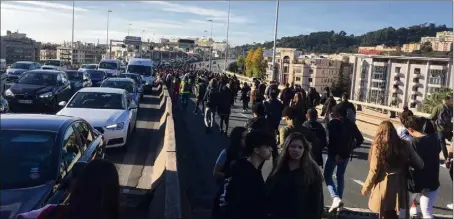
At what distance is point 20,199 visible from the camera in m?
4.51

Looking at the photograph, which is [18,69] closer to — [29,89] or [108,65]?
[108,65]

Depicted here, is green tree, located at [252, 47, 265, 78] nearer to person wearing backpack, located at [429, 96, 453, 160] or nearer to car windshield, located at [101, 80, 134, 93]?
car windshield, located at [101, 80, 134, 93]

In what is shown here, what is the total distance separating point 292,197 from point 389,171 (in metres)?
1.99

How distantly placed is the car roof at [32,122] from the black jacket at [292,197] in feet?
9.90

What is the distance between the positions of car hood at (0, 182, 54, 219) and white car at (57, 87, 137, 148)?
5578mm

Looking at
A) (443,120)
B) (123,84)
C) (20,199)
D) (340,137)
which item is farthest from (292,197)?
(123,84)

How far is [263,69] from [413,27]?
68.8 m

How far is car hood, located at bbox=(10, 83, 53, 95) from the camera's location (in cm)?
1627

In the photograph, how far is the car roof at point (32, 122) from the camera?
5.47 meters

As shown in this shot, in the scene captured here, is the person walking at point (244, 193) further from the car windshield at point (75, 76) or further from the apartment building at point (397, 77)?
the apartment building at point (397, 77)

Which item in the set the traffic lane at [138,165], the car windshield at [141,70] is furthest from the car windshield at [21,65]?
the traffic lane at [138,165]

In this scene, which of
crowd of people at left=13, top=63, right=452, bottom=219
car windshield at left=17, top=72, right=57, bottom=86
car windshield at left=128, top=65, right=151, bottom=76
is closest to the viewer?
crowd of people at left=13, top=63, right=452, bottom=219

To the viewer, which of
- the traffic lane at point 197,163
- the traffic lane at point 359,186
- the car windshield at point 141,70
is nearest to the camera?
the traffic lane at point 197,163

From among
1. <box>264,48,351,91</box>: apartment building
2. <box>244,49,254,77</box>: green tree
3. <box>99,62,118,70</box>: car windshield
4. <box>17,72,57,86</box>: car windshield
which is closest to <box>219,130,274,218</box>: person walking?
<box>17,72,57,86</box>: car windshield
